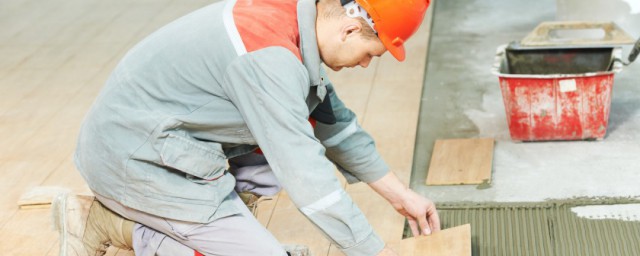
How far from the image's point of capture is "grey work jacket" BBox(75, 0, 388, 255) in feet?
7.11

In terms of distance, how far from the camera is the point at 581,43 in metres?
4.20

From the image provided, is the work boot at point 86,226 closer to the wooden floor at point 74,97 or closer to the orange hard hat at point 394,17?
the wooden floor at point 74,97

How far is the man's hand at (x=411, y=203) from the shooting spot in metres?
2.70

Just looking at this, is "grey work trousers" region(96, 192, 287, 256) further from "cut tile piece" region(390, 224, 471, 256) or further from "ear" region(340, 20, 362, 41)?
"ear" region(340, 20, 362, 41)

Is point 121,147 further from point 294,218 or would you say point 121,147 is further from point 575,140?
point 575,140

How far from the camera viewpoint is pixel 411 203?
2.69 m

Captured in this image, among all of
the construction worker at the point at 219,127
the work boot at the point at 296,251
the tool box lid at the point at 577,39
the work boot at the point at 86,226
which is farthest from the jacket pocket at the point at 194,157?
the tool box lid at the point at 577,39

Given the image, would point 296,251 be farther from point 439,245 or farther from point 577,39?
point 577,39

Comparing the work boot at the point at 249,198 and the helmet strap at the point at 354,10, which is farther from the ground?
the helmet strap at the point at 354,10

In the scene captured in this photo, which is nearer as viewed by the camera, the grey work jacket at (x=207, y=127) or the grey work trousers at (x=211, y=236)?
the grey work jacket at (x=207, y=127)

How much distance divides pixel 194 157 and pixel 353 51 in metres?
0.47

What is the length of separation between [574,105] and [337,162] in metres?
1.49

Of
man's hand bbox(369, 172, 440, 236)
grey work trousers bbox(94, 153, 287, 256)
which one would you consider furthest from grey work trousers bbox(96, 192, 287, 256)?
man's hand bbox(369, 172, 440, 236)

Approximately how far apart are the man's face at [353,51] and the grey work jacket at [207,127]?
4 centimetres
